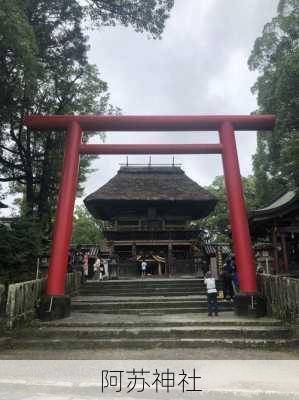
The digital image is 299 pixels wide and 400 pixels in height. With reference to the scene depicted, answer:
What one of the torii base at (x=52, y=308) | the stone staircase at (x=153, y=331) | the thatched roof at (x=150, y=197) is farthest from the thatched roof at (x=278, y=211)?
the torii base at (x=52, y=308)

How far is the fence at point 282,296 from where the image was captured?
6.72 m

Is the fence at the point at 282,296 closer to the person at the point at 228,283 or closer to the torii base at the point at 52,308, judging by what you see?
the person at the point at 228,283

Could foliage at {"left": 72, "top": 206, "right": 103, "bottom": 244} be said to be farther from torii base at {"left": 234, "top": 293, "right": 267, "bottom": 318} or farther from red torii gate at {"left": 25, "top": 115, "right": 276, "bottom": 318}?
torii base at {"left": 234, "top": 293, "right": 267, "bottom": 318}

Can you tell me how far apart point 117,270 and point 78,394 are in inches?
497

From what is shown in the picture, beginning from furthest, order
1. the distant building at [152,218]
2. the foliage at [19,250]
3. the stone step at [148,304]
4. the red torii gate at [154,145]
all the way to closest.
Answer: the distant building at [152,218] → the stone step at [148,304] → the red torii gate at [154,145] → the foliage at [19,250]

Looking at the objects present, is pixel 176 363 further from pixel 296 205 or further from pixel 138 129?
pixel 296 205

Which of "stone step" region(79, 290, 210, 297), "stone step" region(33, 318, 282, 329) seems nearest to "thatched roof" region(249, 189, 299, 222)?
"stone step" region(79, 290, 210, 297)

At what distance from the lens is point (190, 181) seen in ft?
71.8

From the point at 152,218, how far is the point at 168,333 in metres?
12.9

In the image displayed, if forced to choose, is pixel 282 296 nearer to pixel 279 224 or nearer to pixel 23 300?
pixel 23 300

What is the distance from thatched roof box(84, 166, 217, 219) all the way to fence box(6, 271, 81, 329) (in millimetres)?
10612

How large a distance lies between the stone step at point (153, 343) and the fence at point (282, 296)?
2.50 ft

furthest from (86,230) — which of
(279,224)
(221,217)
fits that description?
(279,224)

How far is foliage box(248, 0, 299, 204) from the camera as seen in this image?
9836 millimetres
